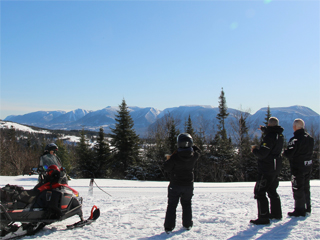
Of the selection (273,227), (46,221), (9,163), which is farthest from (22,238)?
(9,163)

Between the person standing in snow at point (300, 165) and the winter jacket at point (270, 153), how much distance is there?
1.79 feet

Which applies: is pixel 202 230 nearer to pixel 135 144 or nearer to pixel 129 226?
pixel 129 226

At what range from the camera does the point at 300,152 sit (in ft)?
16.2

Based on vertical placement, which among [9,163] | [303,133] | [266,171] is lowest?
[9,163]

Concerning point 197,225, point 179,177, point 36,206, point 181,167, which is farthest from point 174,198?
point 36,206

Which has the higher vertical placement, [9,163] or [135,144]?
[135,144]

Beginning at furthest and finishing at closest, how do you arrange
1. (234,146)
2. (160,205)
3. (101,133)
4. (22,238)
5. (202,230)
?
(101,133) < (234,146) < (160,205) < (202,230) < (22,238)

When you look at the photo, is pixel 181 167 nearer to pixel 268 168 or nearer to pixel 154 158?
pixel 268 168

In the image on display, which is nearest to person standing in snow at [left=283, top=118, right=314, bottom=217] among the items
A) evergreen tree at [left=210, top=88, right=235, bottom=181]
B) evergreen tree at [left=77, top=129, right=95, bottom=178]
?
evergreen tree at [left=210, top=88, right=235, bottom=181]

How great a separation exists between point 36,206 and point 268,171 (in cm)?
447

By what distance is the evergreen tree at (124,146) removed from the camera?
29453 millimetres

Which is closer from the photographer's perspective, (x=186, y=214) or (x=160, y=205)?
(x=186, y=214)

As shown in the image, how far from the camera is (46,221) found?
4.24 metres

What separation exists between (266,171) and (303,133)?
130cm
